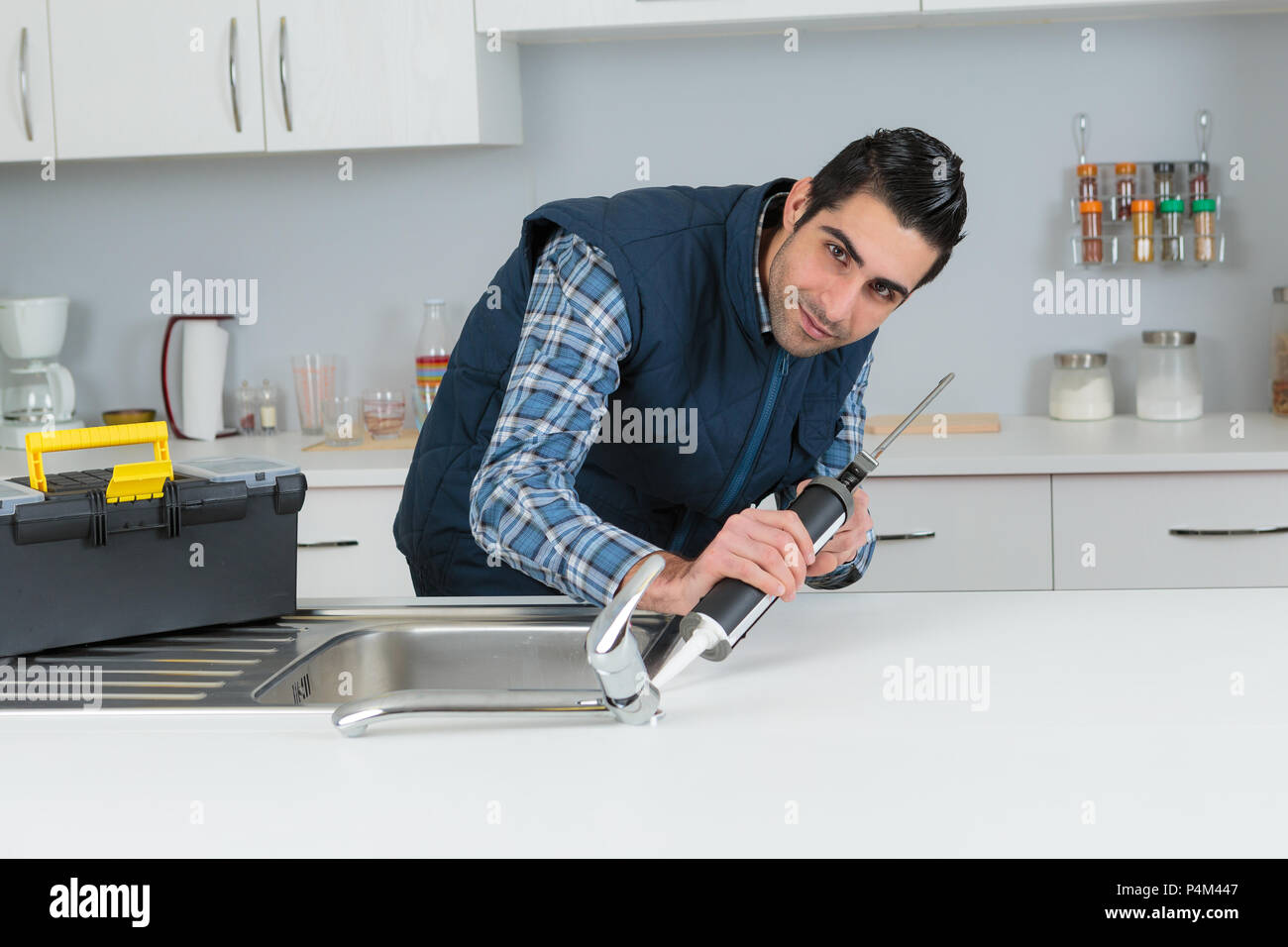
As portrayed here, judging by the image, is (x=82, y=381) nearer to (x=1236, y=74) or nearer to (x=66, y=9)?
(x=66, y=9)

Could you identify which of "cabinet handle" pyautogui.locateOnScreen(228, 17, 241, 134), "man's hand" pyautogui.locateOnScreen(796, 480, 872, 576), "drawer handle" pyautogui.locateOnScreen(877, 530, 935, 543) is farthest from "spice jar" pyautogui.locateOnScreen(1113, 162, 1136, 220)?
"cabinet handle" pyautogui.locateOnScreen(228, 17, 241, 134)

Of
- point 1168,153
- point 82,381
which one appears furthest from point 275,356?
point 1168,153

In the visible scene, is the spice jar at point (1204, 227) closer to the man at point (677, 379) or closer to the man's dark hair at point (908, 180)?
the man at point (677, 379)

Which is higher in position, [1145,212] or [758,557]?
[1145,212]

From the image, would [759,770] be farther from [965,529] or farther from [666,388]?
[965,529]

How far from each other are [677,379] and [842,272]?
0.23 m

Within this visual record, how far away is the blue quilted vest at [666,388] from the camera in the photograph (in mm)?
1438

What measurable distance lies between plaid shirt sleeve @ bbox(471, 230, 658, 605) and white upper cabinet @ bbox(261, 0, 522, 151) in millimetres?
1196

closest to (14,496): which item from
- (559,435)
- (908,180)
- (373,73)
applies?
(559,435)

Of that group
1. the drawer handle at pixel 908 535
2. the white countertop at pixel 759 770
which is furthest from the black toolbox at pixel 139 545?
the drawer handle at pixel 908 535

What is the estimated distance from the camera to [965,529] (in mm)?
2348

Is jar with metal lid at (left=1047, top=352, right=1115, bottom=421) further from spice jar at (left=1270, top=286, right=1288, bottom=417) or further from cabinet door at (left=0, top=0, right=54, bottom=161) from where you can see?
cabinet door at (left=0, top=0, right=54, bottom=161)

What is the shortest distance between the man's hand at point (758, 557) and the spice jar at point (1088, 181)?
1861mm

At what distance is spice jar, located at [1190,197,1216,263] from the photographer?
263cm
